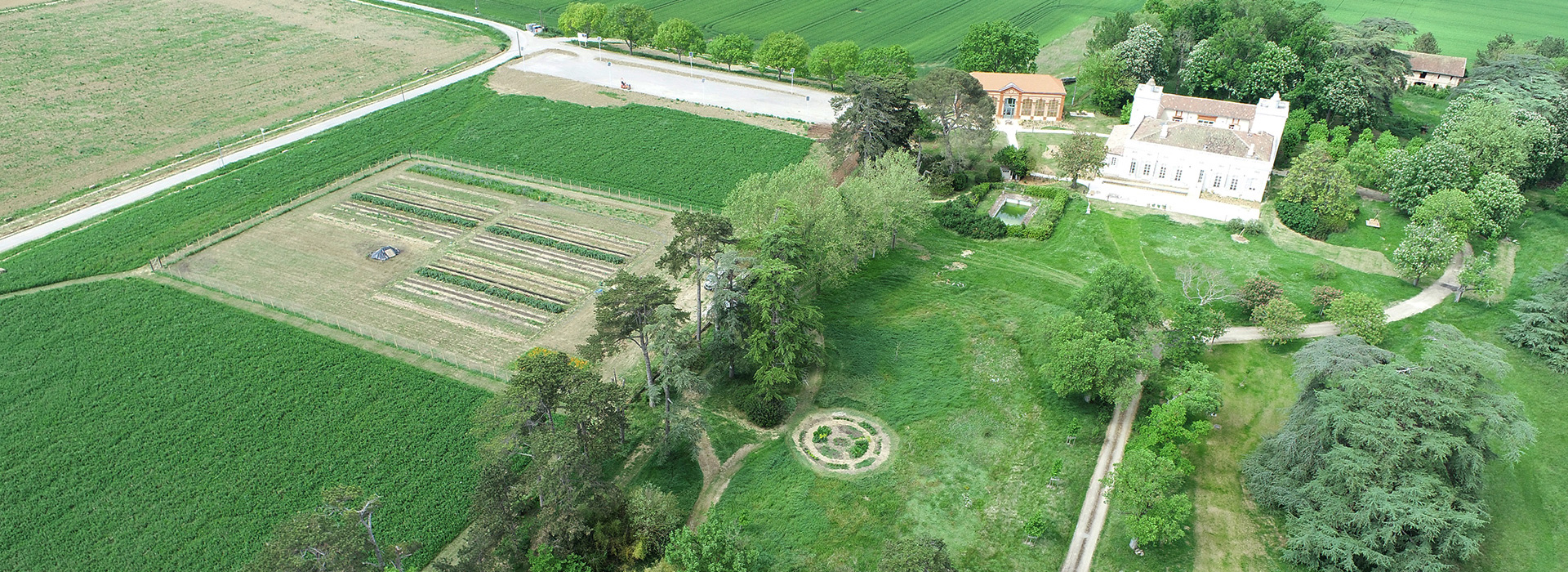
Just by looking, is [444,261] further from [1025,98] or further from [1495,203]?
[1495,203]

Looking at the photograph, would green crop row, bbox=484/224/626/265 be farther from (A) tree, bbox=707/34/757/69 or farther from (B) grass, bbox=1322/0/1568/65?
(B) grass, bbox=1322/0/1568/65

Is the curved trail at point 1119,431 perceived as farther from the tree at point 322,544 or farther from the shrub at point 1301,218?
the tree at point 322,544

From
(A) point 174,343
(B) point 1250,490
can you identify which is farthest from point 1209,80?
(A) point 174,343

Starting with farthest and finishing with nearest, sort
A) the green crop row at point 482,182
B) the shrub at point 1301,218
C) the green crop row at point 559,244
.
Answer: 1. the green crop row at point 482,182
2. the shrub at point 1301,218
3. the green crop row at point 559,244

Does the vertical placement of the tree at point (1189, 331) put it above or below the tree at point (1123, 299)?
below

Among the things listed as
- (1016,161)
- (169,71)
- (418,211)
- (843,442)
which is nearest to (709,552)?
(843,442)

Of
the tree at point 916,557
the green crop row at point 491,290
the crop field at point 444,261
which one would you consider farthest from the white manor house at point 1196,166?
the tree at point 916,557
